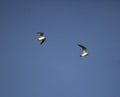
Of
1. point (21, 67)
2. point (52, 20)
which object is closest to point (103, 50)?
point (52, 20)

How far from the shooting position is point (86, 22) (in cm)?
262

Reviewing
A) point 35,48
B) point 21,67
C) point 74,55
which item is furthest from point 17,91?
point 74,55

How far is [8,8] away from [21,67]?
0.48 metres

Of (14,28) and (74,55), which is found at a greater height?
(14,28)

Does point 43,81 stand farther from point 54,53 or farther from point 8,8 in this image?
point 8,8

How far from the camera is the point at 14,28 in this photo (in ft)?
8.45

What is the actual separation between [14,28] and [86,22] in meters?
0.58

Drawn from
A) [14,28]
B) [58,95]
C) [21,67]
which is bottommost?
[58,95]

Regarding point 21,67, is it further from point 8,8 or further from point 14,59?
point 8,8

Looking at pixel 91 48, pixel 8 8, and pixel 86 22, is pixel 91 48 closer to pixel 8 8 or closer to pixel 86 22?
pixel 86 22

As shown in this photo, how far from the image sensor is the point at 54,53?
256 centimetres

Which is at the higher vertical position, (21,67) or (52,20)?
(52,20)

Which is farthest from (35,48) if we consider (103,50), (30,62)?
(103,50)

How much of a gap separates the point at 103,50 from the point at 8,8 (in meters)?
0.83
